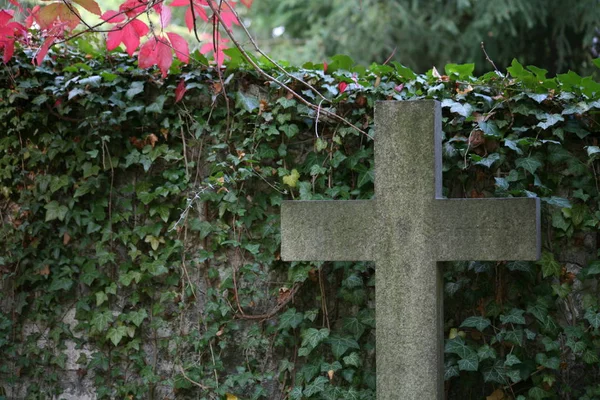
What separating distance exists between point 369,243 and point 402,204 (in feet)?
0.72

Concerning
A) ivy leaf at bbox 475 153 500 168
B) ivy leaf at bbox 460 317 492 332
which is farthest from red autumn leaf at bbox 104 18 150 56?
ivy leaf at bbox 460 317 492 332

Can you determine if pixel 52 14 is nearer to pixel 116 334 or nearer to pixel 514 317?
pixel 116 334

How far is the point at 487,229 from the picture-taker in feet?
9.32

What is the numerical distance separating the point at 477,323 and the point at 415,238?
0.81m

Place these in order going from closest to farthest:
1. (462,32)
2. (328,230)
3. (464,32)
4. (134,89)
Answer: (328,230)
(134,89)
(464,32)
(462,32)

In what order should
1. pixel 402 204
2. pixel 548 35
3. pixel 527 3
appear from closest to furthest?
1. pixel 402 204
2. pixel 527 3
3. pixel 548 35

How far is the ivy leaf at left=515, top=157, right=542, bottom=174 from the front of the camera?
341 centimetres

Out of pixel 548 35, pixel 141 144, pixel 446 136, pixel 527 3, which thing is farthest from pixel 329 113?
pixel 548 35

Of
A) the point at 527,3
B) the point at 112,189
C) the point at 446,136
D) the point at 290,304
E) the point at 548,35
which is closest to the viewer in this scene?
the point at 446,136

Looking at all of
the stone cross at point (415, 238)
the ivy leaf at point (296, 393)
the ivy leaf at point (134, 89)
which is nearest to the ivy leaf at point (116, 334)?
the ivy leaf at point (296, 393)

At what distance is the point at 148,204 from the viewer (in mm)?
4062

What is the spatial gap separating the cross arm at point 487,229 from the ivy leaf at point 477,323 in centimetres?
70

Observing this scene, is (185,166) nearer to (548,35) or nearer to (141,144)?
(141,144)

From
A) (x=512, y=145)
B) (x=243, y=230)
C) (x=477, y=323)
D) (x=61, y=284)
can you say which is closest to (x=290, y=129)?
(x=243, y=230)
